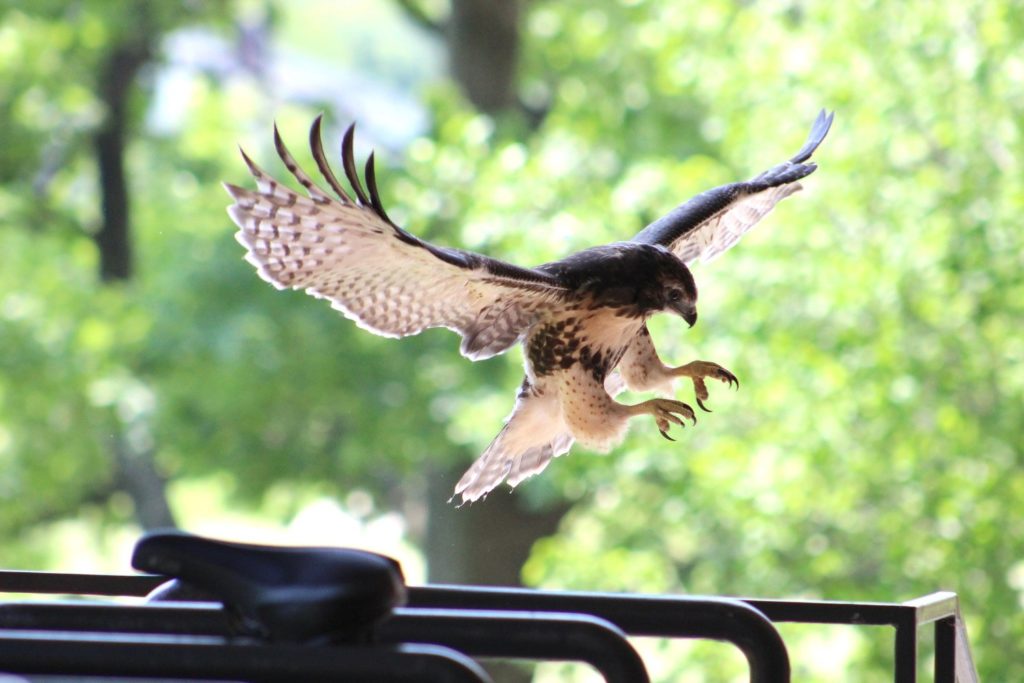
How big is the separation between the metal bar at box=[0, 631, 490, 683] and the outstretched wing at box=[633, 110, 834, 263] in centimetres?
85

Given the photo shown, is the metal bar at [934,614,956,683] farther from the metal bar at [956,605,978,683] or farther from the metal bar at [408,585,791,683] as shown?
the metal bar at [408,585,791,683]

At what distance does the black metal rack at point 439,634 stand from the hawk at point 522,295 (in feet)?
0.89

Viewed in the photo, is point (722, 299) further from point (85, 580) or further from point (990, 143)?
point (85, 580)

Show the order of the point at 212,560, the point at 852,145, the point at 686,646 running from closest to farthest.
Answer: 1. the point at 212,560
2. the point at 852,145
3. the point at 686,646

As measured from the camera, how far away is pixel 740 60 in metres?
4.39

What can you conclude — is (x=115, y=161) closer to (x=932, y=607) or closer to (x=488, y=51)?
(x=488, y=51)

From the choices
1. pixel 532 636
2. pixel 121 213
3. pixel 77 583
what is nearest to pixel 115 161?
pixel 121 213

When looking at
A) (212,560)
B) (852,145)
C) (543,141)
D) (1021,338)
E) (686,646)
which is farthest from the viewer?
(543,141)

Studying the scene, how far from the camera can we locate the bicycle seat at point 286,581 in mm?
717

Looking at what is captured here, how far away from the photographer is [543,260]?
4.12m

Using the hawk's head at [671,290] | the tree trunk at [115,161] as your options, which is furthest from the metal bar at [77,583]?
the tree trunk at [115,161]

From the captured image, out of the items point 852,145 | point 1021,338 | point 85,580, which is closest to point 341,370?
point 852,145

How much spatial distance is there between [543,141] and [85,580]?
171 inches

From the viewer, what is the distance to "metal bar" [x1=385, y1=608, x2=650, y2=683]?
78 cm
